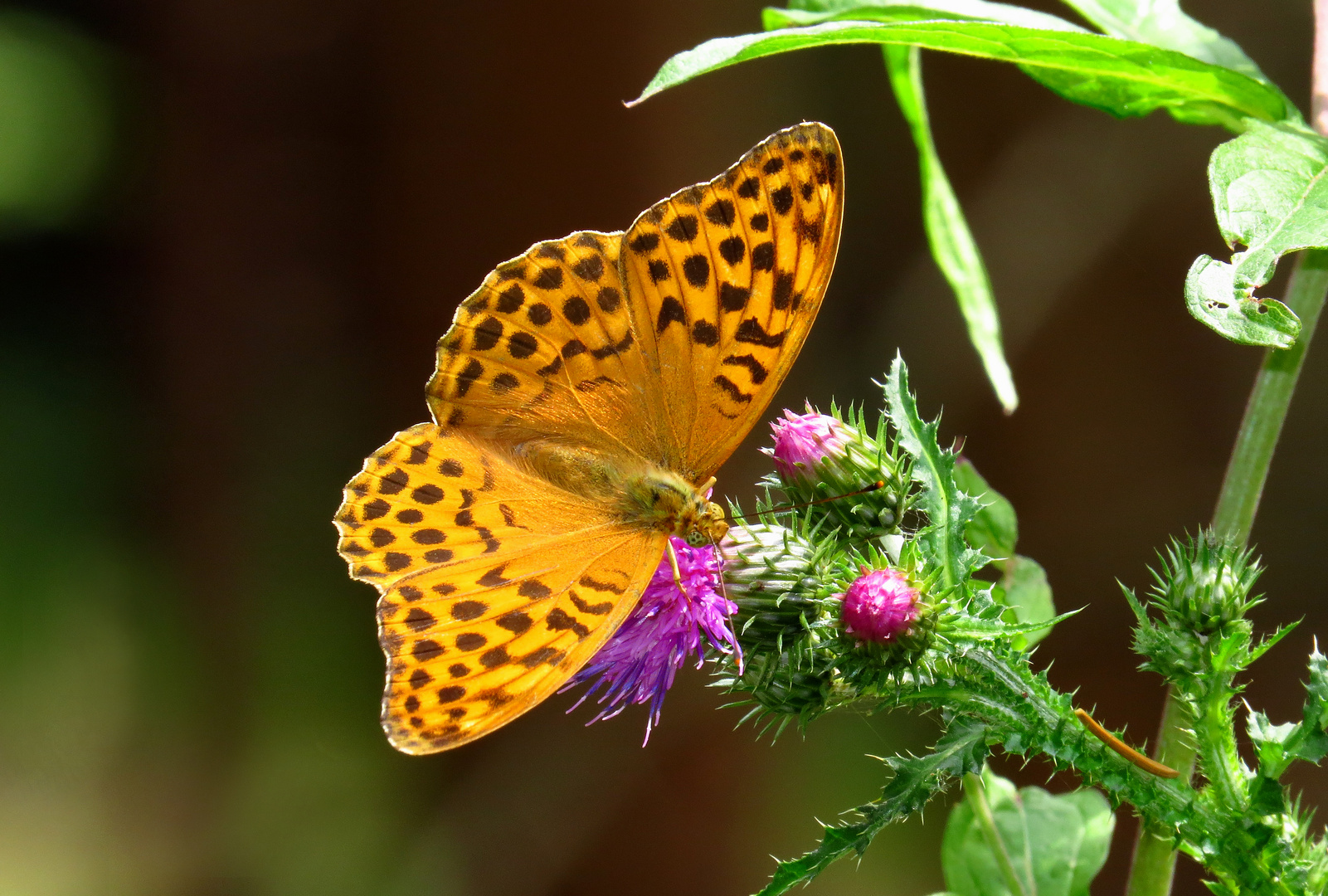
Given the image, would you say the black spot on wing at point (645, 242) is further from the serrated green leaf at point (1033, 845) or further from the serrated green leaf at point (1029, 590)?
the serrated green leaf at point (1033, 845)

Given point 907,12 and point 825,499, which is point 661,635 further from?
point 907,12

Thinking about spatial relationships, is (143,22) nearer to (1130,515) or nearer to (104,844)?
(104,844)

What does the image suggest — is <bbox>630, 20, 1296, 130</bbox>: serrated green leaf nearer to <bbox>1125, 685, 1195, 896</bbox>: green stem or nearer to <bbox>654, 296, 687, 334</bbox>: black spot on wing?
<bbox>654, 296, 687, 334</bbox>: black spot on wing

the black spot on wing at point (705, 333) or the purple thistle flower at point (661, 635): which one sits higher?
the black spot on wing at point (705, 333)

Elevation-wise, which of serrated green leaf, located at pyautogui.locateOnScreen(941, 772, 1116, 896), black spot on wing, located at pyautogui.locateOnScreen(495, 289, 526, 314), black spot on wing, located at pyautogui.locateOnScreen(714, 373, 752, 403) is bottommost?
serrated green leaf, located at pyautogui.locateOnScreen(941, 772, 1116, 896)

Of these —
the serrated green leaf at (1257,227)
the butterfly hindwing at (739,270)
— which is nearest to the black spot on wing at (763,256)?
the butterfly hindwing at (739,270)

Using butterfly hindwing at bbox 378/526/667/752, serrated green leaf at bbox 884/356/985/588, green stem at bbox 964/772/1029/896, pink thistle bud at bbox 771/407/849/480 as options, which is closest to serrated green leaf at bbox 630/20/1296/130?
serrated green leaf at bbox 884/356/985/588

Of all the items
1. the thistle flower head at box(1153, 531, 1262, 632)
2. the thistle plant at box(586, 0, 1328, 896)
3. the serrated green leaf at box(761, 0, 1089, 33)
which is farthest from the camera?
the serrated green leaf at box(761, 0, 1089, 33)
